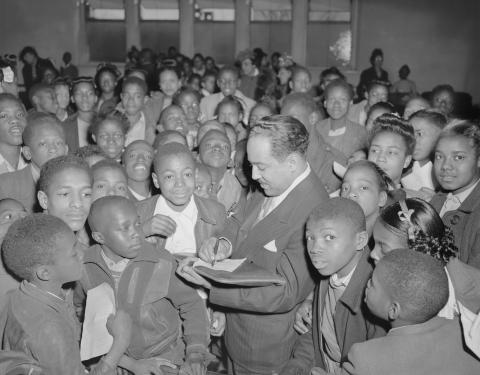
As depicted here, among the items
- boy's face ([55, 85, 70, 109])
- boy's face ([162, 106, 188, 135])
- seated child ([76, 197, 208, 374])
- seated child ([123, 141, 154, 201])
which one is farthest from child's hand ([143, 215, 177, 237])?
boy's face ([55, 85, 70, 109])

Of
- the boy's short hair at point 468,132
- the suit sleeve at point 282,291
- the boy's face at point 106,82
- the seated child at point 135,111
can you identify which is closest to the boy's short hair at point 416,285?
the suit sleeve at point 282,291

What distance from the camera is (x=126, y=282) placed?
7.19ft

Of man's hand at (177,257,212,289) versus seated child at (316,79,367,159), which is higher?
seated child at (316,79,367,159)

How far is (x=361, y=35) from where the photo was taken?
13531mm

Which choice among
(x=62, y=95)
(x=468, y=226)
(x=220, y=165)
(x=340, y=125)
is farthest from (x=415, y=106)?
(x=62, y=95)

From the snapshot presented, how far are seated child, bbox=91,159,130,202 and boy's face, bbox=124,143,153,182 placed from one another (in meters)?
0.50

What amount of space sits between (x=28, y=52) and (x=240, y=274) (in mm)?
9703

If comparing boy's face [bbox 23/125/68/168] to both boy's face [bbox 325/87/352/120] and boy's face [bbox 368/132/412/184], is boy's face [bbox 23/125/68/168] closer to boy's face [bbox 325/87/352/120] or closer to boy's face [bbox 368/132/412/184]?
boy's face [bbox 368/132/412/184]

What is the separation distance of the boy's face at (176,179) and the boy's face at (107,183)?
27 centimetres

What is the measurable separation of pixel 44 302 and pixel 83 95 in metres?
3.67

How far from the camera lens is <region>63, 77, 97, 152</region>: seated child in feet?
15.5

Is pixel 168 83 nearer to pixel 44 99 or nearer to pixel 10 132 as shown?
pixel 44 99

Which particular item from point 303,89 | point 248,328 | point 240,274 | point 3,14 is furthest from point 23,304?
point 3,14

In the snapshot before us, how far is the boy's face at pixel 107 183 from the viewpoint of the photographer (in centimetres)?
288
